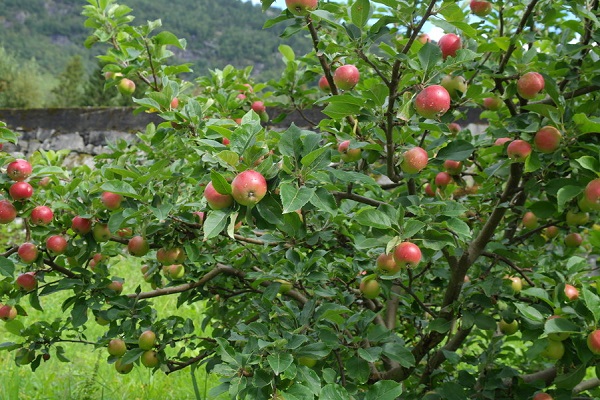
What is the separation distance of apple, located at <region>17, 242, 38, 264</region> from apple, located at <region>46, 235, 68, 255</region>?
0.06m

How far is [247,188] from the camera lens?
31.8 inches

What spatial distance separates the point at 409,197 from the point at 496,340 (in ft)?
1.97

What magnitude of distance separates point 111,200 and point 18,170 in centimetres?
25

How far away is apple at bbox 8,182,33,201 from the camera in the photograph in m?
1.33

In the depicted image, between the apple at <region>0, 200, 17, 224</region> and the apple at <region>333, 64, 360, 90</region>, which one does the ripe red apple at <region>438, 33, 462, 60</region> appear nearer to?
the apple at <region>333, 64, 360, 90</region>

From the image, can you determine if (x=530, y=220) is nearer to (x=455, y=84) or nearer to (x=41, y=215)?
(x=455, y=84)

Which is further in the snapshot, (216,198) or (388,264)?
(388,264)

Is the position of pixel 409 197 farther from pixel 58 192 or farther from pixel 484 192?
pixel 58 192

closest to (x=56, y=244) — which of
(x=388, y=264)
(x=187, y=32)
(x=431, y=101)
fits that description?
(x=388, y=264)

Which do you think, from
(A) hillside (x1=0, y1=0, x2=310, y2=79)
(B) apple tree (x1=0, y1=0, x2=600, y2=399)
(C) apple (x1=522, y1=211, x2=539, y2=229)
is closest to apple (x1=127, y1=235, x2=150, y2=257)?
(B) apple tree (x1=0, y1=0, x2=600, y2=399)

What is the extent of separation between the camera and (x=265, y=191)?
0.84 m

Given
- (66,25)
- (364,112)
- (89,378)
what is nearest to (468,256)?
(364,112)

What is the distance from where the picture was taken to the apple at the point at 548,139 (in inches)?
42.4

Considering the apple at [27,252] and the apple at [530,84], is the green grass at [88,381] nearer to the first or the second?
the apple at [27,252]
